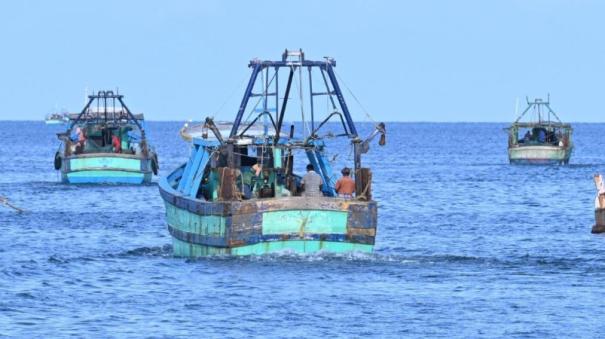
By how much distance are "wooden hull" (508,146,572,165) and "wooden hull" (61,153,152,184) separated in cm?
3278

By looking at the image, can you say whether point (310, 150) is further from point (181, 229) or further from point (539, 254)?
point (539, 254)

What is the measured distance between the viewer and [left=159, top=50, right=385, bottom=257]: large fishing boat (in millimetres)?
34031

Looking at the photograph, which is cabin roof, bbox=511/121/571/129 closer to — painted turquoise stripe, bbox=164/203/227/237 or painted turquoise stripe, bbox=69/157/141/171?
painted turquoise stripe, bbox=69/157/141/171

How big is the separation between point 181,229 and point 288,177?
9.30ft

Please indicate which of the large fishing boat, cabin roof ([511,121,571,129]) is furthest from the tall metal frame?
cabin roof ([511,121,571,129])

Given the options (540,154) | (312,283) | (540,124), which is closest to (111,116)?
(540,124)

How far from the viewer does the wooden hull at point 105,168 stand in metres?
68.5

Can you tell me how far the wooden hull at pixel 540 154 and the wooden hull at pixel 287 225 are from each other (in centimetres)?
6205

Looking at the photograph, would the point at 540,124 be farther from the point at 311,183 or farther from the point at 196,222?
the point at 196,222

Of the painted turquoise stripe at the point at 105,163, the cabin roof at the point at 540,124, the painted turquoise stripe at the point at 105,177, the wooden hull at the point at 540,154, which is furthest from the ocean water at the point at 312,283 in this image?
the wooden hull at the point at 540,154

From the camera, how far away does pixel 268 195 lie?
37.8 meters

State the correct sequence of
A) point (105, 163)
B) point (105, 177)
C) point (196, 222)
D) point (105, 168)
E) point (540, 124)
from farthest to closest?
point (540, 124) → point (105, 177) → point (105, 168) → point (105, 163) → point (196, 222)

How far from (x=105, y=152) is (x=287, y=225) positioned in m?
36.3

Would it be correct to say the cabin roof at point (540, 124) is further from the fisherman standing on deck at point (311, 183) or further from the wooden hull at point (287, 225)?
the wooden hull at point (287, 225)
